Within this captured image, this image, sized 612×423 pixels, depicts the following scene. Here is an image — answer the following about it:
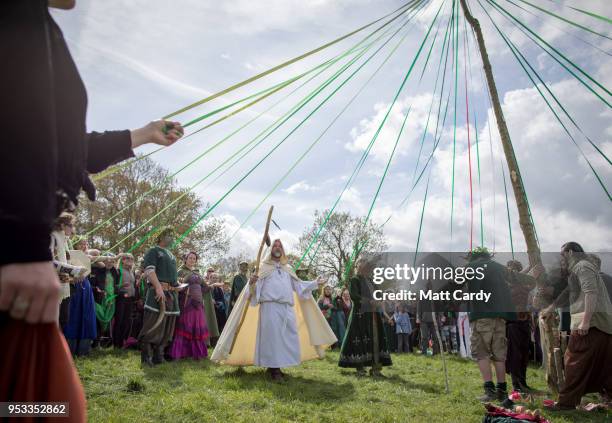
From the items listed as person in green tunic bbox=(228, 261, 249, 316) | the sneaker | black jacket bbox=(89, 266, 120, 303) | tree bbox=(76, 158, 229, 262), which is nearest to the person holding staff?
the sneaker

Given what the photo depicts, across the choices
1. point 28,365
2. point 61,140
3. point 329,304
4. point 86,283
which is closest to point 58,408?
point 28,365

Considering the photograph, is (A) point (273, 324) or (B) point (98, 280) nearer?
(A) point (273, 324)

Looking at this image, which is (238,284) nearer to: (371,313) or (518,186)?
(371,313)

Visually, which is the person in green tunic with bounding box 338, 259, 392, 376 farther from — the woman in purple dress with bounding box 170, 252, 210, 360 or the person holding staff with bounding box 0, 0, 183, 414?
the person holding staff with bounding box 0, 0, 183, 414

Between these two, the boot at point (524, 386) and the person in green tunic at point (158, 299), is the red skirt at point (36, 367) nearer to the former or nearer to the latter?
the person in green tunic at point (158, 299)

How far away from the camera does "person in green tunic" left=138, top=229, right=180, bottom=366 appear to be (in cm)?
760

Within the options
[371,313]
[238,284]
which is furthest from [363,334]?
[238,284]

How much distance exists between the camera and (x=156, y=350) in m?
7.94

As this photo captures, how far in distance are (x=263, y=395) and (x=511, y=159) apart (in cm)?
486

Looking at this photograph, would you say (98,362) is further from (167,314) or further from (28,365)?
(28,365)

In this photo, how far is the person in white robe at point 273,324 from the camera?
7270mm

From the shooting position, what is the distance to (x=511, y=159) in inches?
253

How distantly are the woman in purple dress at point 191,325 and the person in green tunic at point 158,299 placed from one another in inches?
31.0

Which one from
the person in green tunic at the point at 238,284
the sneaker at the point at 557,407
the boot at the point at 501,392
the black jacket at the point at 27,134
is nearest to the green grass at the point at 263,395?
the sneaker at the point at 557,407
